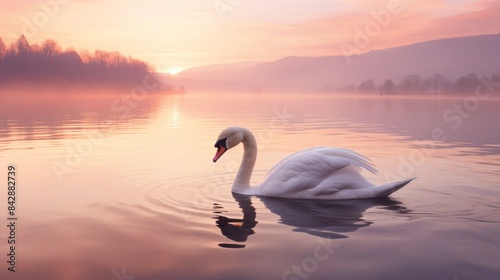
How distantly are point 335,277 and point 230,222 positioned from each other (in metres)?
2.49

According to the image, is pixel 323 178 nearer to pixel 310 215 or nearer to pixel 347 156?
pixel 347 156

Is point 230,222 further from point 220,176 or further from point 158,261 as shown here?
point 220,176

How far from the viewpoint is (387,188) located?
27.6 feet

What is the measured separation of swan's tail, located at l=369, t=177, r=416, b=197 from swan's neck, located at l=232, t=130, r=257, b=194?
246cm

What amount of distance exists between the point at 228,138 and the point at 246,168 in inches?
28.6

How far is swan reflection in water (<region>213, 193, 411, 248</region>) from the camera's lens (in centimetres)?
694

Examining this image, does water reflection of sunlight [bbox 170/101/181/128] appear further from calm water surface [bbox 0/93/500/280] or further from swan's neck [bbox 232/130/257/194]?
swan's neck [bbox 232/130/257/194]

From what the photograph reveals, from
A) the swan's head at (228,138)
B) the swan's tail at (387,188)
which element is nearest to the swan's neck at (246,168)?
the swan's head at (228,138)

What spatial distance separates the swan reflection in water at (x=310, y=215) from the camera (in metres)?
6.94

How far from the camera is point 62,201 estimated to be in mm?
8914

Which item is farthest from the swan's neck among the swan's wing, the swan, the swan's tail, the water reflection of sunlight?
the water reflection of sunlight

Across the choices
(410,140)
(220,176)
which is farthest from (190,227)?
(410,140)

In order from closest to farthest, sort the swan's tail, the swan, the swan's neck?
the swan's tail → the swan → the swan's neck

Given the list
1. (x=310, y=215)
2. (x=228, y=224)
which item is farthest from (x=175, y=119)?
(x=228, y=224)
